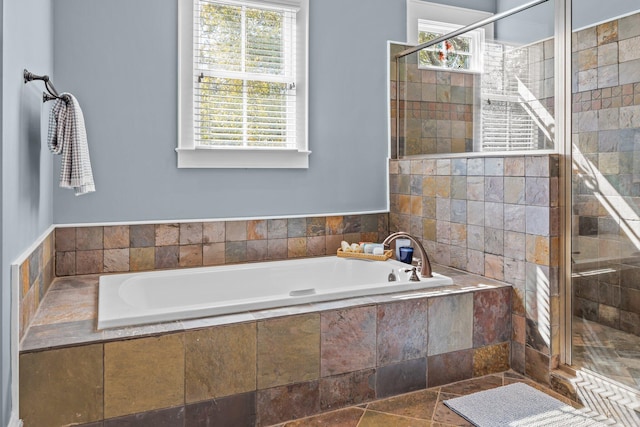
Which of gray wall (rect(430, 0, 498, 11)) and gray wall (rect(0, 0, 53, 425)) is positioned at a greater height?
gray wall (rect(430, 0, 498, 11))

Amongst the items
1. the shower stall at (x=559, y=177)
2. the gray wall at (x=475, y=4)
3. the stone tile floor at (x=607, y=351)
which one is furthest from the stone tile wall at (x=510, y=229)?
the gray wall at (x=475, y=4)

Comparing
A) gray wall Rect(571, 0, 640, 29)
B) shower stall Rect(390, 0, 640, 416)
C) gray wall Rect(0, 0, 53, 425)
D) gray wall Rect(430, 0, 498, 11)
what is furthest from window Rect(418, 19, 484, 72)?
gray wall Rect(0, 0, 53, 425)

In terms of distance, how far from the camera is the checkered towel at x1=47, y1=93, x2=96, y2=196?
2252 millimetres

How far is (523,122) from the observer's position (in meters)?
2.60

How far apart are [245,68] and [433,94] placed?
50.6 inches

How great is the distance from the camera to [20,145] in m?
1.85

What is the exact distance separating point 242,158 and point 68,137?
1.16m

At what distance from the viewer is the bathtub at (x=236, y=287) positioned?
206cm

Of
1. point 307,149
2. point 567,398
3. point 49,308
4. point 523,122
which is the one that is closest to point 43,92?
point 49,308

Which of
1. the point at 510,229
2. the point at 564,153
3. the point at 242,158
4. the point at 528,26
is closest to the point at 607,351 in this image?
the point at 510,229

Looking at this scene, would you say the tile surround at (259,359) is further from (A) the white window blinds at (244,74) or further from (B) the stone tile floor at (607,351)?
(A) the white window blinds at (244,74)

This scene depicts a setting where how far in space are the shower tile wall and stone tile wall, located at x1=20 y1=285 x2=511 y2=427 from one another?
0.47 meters

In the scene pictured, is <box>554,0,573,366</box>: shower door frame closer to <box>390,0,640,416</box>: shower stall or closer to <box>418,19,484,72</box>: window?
<box>390,0,640,416</box>: shower stall

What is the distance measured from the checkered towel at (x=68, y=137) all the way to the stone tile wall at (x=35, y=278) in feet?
1.19
